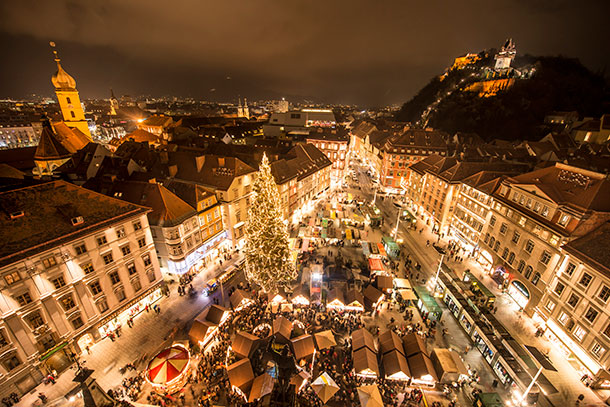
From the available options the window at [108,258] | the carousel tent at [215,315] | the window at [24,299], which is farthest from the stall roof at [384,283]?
the window at [24,299]

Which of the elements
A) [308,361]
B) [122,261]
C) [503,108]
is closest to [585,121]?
[503,108]

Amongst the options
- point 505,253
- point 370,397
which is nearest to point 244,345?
point 370,397

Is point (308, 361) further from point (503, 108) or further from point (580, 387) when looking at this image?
point (503, 108)

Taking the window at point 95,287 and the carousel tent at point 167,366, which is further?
the window at point 95,287

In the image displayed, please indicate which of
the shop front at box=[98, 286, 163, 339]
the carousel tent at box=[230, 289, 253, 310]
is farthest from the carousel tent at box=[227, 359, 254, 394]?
the shop front at box=[98, 286, 163, 339]

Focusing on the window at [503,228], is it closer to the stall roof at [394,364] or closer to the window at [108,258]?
the stall roof at [394,364]

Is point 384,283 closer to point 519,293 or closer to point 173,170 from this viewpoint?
point 519,293
